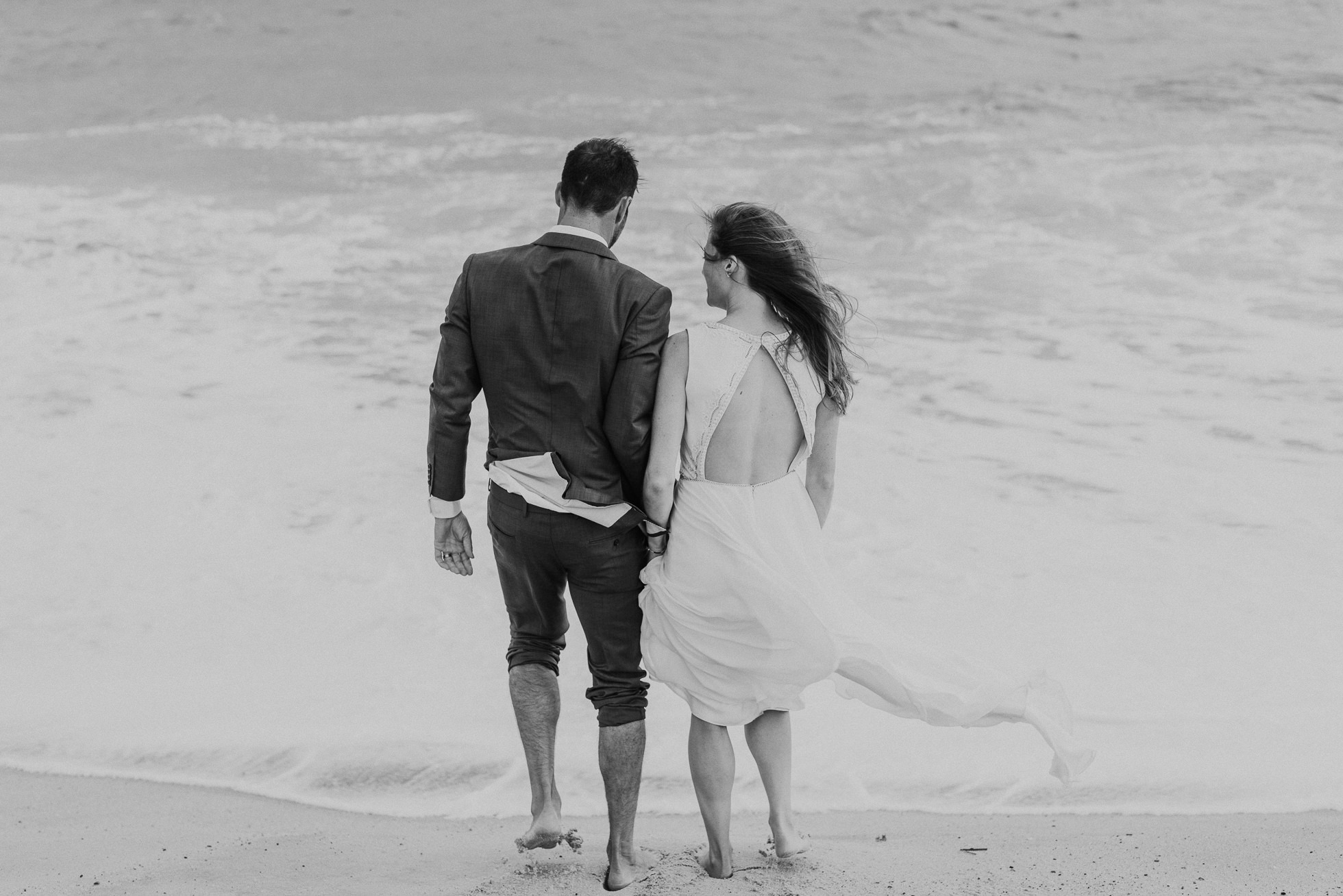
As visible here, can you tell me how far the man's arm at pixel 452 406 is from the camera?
2.62 metres

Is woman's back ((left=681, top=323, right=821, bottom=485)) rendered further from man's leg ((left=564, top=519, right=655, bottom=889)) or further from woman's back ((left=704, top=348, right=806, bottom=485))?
man's leg ((left=564, top=519, right=655, bottom=889))

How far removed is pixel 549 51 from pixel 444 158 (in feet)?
17.7

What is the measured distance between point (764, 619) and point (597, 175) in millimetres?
1015

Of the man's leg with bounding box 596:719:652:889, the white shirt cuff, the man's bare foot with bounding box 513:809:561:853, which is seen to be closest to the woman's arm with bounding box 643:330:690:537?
the white shirt cuff

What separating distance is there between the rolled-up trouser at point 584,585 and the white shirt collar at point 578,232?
58 cm

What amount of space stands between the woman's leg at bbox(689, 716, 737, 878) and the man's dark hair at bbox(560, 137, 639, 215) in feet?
3.82

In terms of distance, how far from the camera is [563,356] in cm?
254

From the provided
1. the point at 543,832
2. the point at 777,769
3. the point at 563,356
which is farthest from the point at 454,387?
the point at 777,769

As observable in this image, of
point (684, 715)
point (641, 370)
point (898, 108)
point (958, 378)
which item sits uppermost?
point (898, 108)

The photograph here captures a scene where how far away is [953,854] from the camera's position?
285 centimetres

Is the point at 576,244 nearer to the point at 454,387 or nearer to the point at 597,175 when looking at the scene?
the point at 597,175

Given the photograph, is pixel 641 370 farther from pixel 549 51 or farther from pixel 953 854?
pixel 549 51

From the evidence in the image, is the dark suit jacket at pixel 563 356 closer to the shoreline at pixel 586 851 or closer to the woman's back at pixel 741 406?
the woman's back at pixel 741 406

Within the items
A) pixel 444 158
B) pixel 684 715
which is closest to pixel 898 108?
pixel 444 158
